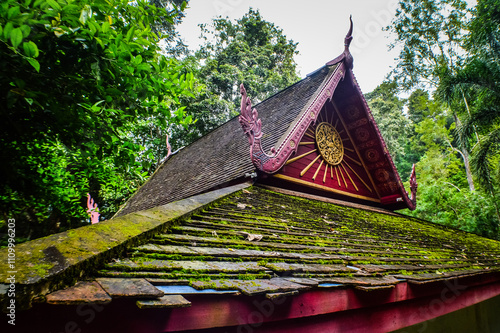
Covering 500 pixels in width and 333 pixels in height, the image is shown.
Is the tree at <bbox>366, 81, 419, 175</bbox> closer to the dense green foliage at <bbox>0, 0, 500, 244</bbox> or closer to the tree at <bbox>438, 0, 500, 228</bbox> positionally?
the dense green foliage at <bbox>0, 0, 500, 244</bbox>

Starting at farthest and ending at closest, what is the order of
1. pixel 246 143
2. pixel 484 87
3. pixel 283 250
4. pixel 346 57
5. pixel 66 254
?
pixel 484 87
pixel 246 143
pixel 346 57
pixel 283 250
pixel 66 254

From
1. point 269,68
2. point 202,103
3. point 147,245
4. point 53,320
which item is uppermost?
point 269,68

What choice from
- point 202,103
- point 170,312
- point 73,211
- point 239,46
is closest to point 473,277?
point 170,312

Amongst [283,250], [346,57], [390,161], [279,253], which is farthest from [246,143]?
[279,253]

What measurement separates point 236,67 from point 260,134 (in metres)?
17.7

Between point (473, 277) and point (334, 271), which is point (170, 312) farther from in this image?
point (473, 277)

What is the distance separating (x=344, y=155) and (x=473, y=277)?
12.5 ft

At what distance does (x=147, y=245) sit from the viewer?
6.28 feet

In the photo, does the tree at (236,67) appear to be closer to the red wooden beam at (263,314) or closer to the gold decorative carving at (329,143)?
the gold decorative carving at (329,143)

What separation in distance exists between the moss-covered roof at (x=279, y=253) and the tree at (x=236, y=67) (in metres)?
14.5

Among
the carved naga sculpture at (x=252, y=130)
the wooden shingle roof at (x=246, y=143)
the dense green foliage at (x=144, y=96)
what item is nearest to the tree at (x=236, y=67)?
the dense green foliage at (x=144, y=96)

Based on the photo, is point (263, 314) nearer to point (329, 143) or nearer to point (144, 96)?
point (144, 96)

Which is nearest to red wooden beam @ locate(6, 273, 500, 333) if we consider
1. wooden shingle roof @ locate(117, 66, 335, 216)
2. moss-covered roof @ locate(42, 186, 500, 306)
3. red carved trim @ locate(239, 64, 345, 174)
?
moss-covered roof @ locate(42, 186, 500, 306)

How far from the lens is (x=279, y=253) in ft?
8.23
